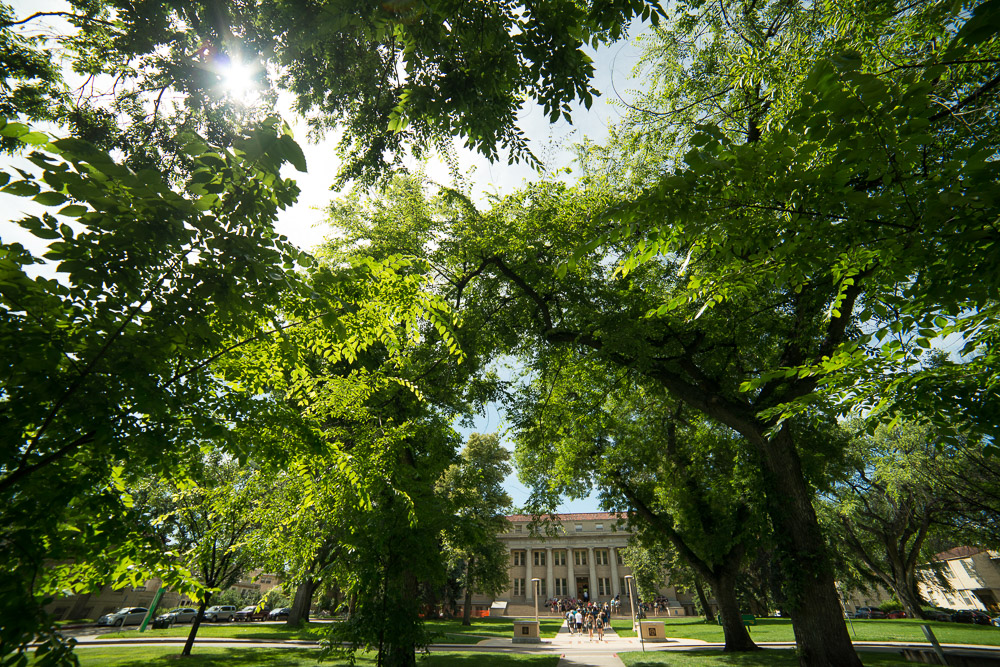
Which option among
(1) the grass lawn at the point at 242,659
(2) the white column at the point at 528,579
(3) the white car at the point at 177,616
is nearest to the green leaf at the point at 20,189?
(1) the grass lawn at the point at 242,659

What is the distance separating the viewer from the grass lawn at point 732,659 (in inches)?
447

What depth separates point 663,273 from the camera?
1220 centimetres

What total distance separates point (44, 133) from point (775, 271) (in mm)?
5441

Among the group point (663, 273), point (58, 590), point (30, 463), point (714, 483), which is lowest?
point (58, 590)

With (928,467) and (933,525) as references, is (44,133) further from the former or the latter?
(933,525)

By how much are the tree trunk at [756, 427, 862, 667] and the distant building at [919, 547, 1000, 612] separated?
53053 mm

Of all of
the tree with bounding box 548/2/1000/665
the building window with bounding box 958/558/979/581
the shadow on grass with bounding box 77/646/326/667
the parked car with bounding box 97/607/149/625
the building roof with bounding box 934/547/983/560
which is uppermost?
the building roof with bounding box 934/547/983/560

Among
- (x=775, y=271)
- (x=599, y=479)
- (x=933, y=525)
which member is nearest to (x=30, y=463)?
(x=775, y=271)

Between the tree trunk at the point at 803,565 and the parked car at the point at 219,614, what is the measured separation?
43136mm

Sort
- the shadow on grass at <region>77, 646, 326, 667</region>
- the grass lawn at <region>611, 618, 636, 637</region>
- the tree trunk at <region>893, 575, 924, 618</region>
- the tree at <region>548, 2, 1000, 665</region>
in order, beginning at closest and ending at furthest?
the tree at <region>548, 2, 1000, 665</region> < the shadow on grass at <region>77, 646, 326, 667</region> < the grass lawn at <region>611, 618, 636, 637</region> < the tree trunk at <region>893, 575, 924, 618</region>

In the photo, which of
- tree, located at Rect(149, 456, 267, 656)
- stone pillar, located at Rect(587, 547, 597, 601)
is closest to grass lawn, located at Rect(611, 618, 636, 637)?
tree, located at Rect(149, 456, 267, 656)

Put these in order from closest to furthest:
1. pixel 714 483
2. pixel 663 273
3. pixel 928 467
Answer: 1. pixel 663 273
2. pixel 714 483
3. pixel 928 467

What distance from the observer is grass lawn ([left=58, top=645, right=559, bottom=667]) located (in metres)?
12.1

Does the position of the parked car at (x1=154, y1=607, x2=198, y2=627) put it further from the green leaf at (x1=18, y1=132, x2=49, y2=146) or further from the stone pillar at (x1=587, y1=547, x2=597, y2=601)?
the stone pillar at (x1=587, y1=547, x2=597, y2=601)
